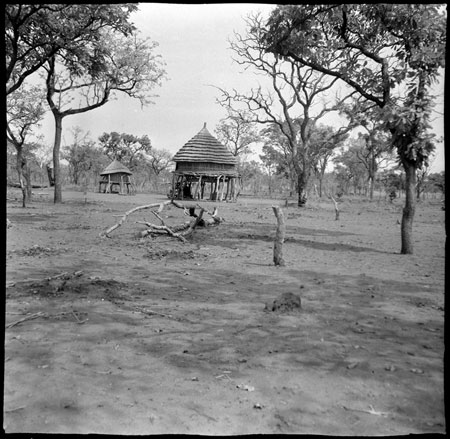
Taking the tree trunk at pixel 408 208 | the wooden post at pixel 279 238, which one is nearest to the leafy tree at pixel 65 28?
the wooden post at pixel 279 238

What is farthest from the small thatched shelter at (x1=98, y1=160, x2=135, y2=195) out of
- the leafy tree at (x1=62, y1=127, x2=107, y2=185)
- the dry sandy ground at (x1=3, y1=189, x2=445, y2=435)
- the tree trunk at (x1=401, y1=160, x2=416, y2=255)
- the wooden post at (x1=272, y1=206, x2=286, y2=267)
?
the tree trunk at (x1=401, y1=160, x2=416, y2=255)

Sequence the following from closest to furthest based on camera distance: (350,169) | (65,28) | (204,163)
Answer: (65,28) < (204,163) < (350,169)

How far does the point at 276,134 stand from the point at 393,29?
138 ft

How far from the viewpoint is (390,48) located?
8.73 meters

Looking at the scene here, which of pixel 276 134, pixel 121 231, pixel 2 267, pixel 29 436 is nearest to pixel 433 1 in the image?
pixel 2 267

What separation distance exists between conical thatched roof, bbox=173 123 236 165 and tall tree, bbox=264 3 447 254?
21.4 meters

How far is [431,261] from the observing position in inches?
321

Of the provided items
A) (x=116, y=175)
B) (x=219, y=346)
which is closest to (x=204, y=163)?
(x=116, y=175)

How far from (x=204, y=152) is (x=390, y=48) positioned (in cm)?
2333

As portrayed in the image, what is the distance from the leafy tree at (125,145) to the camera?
53656mm

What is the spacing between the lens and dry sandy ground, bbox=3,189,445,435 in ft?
8.55

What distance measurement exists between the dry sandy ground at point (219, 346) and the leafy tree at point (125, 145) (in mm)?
48233

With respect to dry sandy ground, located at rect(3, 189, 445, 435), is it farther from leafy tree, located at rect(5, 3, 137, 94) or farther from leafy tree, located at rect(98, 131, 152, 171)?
leafy tree, located at rect(98, 131, 152, 171)

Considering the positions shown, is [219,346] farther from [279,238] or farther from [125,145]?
[125,145]
